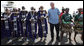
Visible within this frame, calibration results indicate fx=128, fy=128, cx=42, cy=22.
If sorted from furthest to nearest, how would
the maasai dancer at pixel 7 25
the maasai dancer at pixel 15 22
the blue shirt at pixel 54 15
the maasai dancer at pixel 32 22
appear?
the maasai dancer at pixel 7 25 < the maasai dancer at pixel 15 22 < the maasai dancer at pixel 32 22 < the blue shirt at pixel 54 15

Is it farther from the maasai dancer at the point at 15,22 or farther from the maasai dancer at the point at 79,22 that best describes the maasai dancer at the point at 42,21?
the maasai dancer at the point at 79,22

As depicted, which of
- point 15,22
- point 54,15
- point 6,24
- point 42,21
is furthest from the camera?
point 6,24

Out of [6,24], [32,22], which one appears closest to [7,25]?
[6,24]

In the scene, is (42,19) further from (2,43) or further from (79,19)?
(2,43)

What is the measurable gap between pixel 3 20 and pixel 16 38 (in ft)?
3.42

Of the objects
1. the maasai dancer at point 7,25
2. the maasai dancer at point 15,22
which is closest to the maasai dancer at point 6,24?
the maasai dancer at point 7,25

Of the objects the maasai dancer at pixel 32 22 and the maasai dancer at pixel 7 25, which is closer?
the maasai dancer at pixel 32 22

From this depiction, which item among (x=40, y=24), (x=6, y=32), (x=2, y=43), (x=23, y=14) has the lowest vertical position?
(x=2, y=43)

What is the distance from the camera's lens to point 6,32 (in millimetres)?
6082

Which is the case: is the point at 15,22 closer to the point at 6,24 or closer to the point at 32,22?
the point at 6,24

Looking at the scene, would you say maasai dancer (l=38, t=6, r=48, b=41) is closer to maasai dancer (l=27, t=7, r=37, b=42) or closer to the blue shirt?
maasai dancer (l=27, t=7, r=37, b=42)

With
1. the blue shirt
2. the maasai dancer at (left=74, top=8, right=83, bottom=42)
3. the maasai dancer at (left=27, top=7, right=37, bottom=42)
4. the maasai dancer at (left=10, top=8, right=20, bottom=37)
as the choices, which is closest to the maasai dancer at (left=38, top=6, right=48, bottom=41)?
the maasai dancer at (left=27, top=7, right=37, bottom=42)

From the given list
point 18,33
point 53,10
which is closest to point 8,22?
point 18,33

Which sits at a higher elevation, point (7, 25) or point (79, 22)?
point (79, 22)
